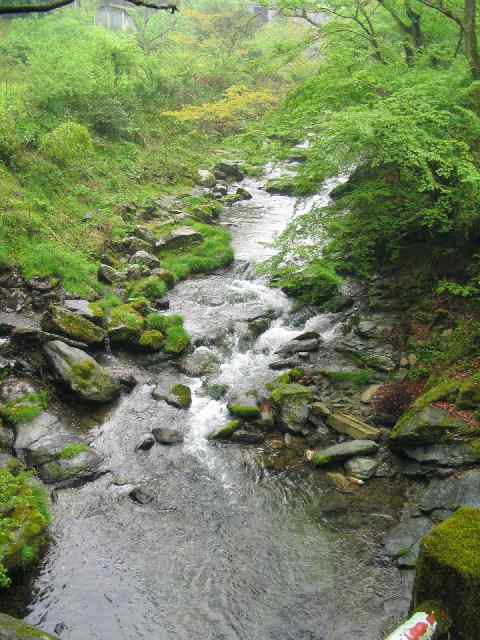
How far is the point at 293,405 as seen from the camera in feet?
34.3

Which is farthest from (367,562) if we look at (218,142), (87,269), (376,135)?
(218,142)

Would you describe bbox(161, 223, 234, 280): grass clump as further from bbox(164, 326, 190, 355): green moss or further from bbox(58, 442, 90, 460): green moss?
bbox(58, 442, 90, 460): green moss

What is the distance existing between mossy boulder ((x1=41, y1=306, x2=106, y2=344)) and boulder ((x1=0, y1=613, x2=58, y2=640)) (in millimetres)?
7239

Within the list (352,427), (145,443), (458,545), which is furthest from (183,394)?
(458,545)

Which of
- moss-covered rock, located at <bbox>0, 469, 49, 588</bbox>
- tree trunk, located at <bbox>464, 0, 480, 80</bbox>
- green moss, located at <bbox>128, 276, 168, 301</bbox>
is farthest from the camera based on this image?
green moss, located at <bbox>128, 276, 168, 301</bbox>

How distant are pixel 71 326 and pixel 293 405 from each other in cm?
543

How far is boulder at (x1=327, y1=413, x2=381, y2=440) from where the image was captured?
966 centimetres

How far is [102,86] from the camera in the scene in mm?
23594

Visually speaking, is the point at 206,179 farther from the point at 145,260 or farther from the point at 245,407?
the point at 245,407

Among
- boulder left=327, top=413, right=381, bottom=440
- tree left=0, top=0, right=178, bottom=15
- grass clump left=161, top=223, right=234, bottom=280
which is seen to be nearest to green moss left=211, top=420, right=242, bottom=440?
boulder left=327, top=413, right=381, bottom=440

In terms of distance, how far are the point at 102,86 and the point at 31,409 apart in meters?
18.7

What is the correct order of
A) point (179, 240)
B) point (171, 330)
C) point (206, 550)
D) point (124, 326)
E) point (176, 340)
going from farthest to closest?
point (179, 240)
point (171, 330)
point (176, 340)
point (124, 326)
point (206, 550)

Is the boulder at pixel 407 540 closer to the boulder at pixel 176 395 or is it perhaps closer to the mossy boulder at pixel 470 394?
the mossy boulder at pixel 470 394

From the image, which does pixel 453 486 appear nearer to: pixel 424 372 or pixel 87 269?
pixel 424 372
